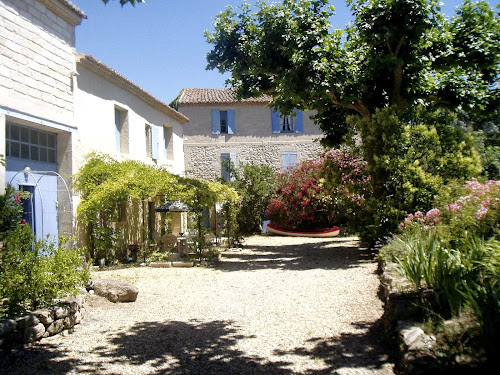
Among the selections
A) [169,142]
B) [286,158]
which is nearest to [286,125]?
[286,158]

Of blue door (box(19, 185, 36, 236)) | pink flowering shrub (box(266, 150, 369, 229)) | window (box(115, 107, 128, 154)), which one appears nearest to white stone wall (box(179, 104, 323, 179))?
pink flowering shrub (box(266, 150, 369, 229))

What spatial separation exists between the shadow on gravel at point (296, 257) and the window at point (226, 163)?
24.6 feet

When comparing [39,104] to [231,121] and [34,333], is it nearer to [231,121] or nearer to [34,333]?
[34,333]

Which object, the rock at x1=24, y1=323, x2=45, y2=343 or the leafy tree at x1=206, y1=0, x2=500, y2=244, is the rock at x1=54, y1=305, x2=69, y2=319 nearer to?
the rock at x1=24, y1=323, x2=45, y2=343

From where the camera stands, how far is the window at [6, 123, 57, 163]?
8750 mm

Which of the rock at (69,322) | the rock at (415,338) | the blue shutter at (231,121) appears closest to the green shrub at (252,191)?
the blue shutter at (231,121)

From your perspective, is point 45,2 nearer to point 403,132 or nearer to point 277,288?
point 277,288

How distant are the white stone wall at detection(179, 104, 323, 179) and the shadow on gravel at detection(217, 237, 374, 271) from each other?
887 cm

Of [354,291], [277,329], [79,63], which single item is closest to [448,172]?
[354,291]

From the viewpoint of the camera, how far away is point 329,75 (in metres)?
10.4

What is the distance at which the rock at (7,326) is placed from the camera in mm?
4594

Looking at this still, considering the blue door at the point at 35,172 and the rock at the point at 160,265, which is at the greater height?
the blue door at the point at 35,172

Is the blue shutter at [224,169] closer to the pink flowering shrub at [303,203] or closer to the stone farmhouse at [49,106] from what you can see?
the pink flowering shrub at [303,203]

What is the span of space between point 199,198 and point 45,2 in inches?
225
